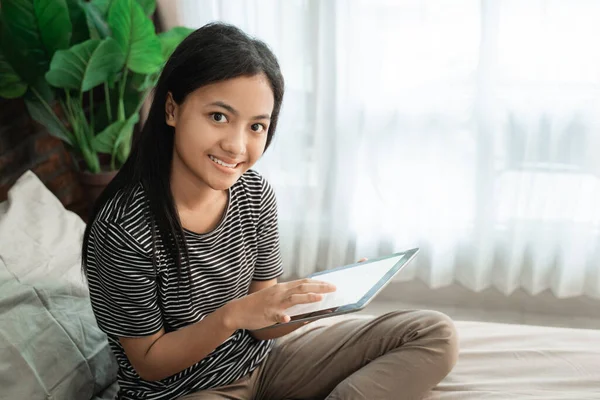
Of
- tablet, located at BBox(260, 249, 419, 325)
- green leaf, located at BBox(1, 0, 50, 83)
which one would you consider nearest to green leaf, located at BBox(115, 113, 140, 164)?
Answer: green leaf, located at BBox(1, 0, 50, 83)

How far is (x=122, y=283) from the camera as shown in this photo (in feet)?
4.13

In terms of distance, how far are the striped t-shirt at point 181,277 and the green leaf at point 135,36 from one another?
58 cm

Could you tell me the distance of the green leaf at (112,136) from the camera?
6.29 feet

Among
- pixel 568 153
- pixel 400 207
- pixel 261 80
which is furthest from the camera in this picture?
pixel 400 207

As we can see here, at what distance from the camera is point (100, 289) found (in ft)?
4.32

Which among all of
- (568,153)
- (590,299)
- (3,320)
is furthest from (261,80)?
(590,299)

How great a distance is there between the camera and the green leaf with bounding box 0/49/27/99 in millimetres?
1771

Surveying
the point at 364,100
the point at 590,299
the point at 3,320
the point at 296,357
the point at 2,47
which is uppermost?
the point at 2,47

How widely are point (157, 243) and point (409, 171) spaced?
1.12 metres

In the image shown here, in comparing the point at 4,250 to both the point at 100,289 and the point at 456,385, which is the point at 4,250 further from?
the point at 456,385

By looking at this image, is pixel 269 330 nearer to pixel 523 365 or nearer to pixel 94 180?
pixel 523 365

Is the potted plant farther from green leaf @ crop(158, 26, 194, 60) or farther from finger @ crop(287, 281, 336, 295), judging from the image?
finger @ crop(287, 281, 336, 295)

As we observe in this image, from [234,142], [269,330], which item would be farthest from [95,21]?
[269,330]

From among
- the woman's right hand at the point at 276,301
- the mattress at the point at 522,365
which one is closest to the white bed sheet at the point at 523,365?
the mattress at the point at 522,365
